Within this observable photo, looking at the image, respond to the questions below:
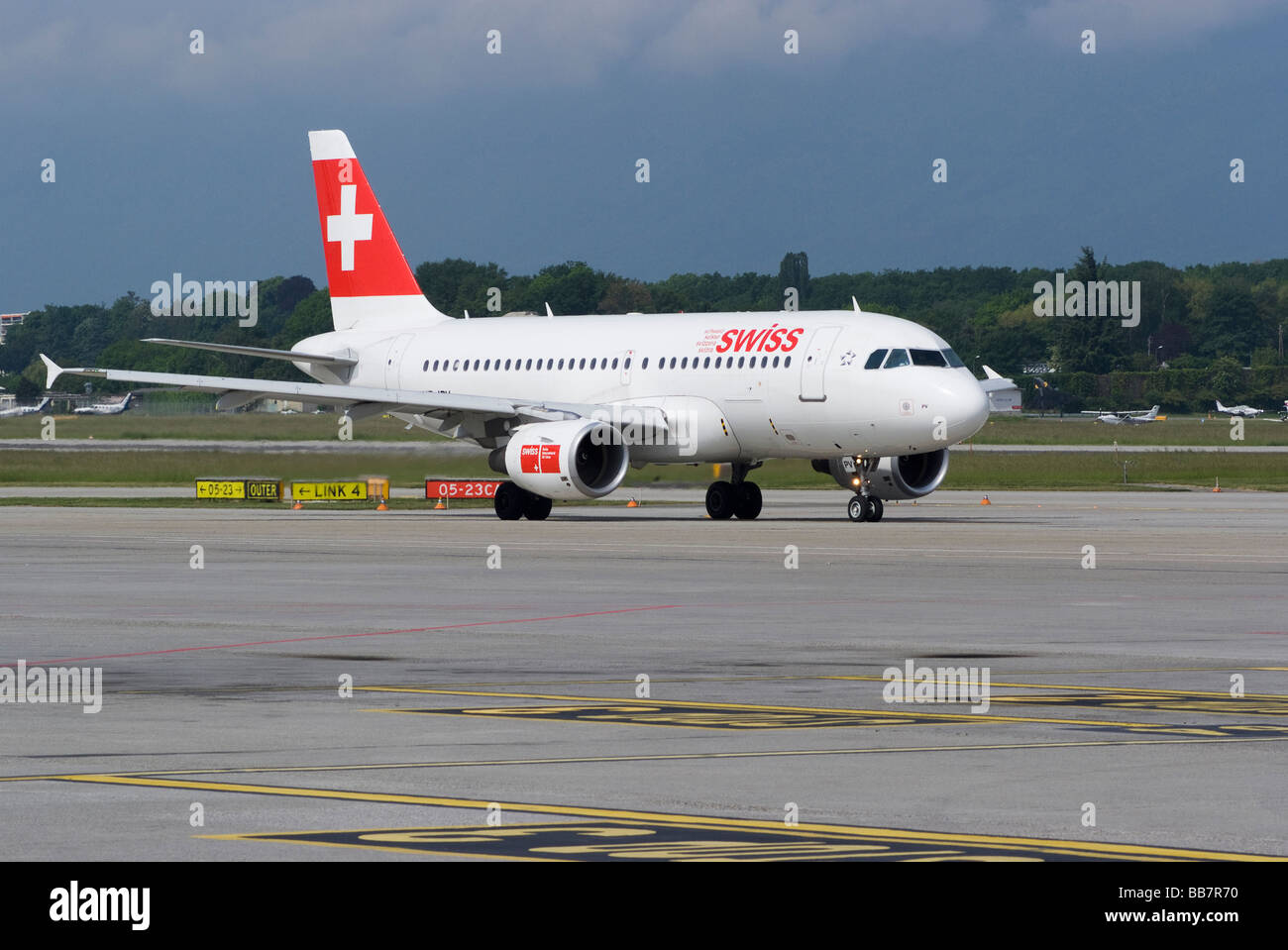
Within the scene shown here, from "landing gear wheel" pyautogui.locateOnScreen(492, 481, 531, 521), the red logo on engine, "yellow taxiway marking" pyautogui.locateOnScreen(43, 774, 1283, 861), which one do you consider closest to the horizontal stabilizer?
"landing gear wheel" pyautogui.locateOnScreen(492, 481, 531, 521)

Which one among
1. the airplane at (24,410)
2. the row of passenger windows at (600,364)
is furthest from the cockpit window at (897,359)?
the airplane at (24,410)

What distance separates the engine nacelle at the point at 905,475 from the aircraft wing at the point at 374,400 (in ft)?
14.8

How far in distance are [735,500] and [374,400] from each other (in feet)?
27.2

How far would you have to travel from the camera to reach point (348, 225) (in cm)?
5412

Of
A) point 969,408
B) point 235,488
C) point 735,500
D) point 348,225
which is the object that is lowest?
point 735,500

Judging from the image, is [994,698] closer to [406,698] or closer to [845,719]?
[845,719]

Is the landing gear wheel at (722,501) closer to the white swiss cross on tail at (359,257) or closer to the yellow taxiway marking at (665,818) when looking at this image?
the white swiss cross on tail at (359,257)

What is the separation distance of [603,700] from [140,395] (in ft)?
240

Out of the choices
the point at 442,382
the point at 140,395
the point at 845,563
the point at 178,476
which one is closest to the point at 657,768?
the point at 845,563

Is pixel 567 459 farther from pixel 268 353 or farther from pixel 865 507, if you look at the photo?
pixel 268 353

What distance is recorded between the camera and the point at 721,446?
148 feet

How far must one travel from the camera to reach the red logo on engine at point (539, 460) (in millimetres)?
42375

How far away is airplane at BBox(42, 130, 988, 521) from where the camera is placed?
42.3m

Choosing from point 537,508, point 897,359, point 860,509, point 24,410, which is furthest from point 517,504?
point 24,410
